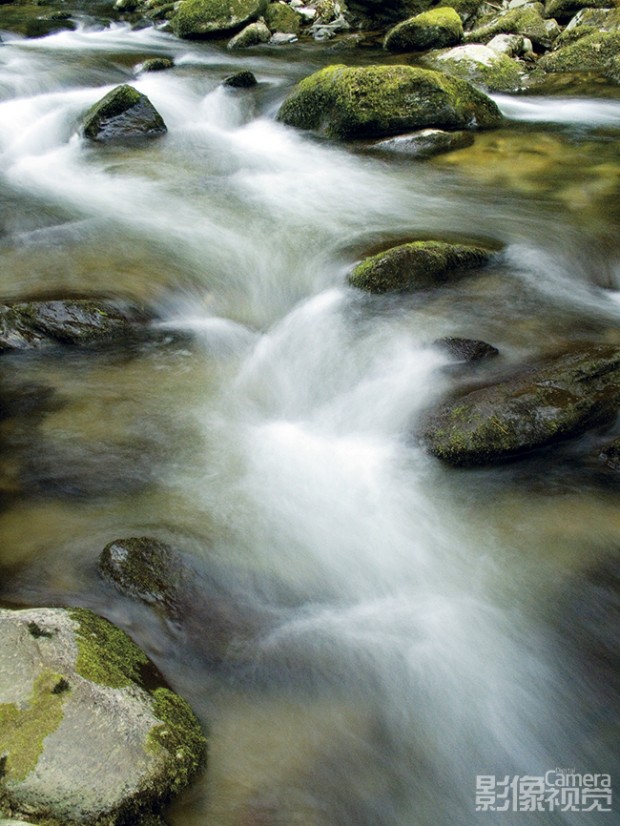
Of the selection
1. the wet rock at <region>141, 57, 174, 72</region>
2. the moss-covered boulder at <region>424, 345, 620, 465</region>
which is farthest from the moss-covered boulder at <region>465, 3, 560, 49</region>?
the moss-covered boulder at <region>424, 345, 620, 465</region>

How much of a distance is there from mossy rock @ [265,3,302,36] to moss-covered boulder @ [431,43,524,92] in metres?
5.47

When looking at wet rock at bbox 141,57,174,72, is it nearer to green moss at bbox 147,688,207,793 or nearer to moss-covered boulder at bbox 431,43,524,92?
moss-covered boulder at bbox 431,43,524,92

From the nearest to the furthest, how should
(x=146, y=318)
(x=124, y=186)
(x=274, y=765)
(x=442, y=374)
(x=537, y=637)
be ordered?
(x=274, y=765) < (x=537, y=637) < (x=442, y=374) < (x=146, y=318) < (x=124, y=186)

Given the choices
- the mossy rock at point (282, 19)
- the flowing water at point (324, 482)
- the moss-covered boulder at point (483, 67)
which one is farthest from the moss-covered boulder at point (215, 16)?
the flowing water at point (324, 482)

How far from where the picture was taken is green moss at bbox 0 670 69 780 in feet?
7.89

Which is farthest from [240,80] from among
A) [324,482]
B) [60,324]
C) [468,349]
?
[324,482]

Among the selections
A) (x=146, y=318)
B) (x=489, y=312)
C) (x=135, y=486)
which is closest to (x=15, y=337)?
(x=146, y=318)

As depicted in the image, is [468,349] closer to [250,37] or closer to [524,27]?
[524,27]

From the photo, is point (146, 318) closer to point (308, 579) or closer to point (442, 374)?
point (442, 374)

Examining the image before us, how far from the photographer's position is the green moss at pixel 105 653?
9.07 ft

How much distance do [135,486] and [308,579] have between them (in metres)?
1.29

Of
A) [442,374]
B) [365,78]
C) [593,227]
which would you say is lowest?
[442,374]

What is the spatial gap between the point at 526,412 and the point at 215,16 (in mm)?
17109

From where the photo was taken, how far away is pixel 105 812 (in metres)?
2.39
